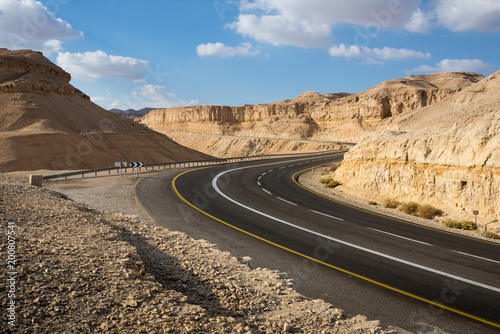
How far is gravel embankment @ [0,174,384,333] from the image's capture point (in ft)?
14.4

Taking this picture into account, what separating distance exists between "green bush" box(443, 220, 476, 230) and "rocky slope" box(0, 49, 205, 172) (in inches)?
1610

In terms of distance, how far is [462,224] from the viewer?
46.9 feet

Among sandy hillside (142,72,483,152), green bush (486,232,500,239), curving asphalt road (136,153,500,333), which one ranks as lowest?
green bush (486,232,500,239)

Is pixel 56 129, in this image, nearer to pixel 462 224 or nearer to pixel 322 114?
pixel 462 224

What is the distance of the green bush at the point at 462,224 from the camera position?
14.1m

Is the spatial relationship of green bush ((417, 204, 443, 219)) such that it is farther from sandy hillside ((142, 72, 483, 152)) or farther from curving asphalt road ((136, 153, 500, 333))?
sandy hillside ((142, 72, 483, 152))

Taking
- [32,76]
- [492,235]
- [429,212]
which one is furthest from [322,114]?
[492,235]

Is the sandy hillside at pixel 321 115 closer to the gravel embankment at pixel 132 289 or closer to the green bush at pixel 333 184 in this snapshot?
the green bush at pixel 333 184

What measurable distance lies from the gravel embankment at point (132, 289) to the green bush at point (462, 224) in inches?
436

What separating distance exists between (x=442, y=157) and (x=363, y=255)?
11.3m

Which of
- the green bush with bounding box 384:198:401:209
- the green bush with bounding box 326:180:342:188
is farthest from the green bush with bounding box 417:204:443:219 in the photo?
the green bush with bounding box 326:180:342:188

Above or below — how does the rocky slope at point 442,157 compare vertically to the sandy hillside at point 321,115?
below

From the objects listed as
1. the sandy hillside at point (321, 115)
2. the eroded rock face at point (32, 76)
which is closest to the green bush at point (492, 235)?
the eroded rock face at point (32, 76)

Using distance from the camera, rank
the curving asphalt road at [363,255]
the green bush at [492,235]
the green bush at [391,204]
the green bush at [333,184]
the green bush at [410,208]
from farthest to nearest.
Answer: the green bush at [333,184] → the green bush at [391,204] → the green bush at [410,208] → the green bush at [492,235] → the curving asphalt road at [363,255]
